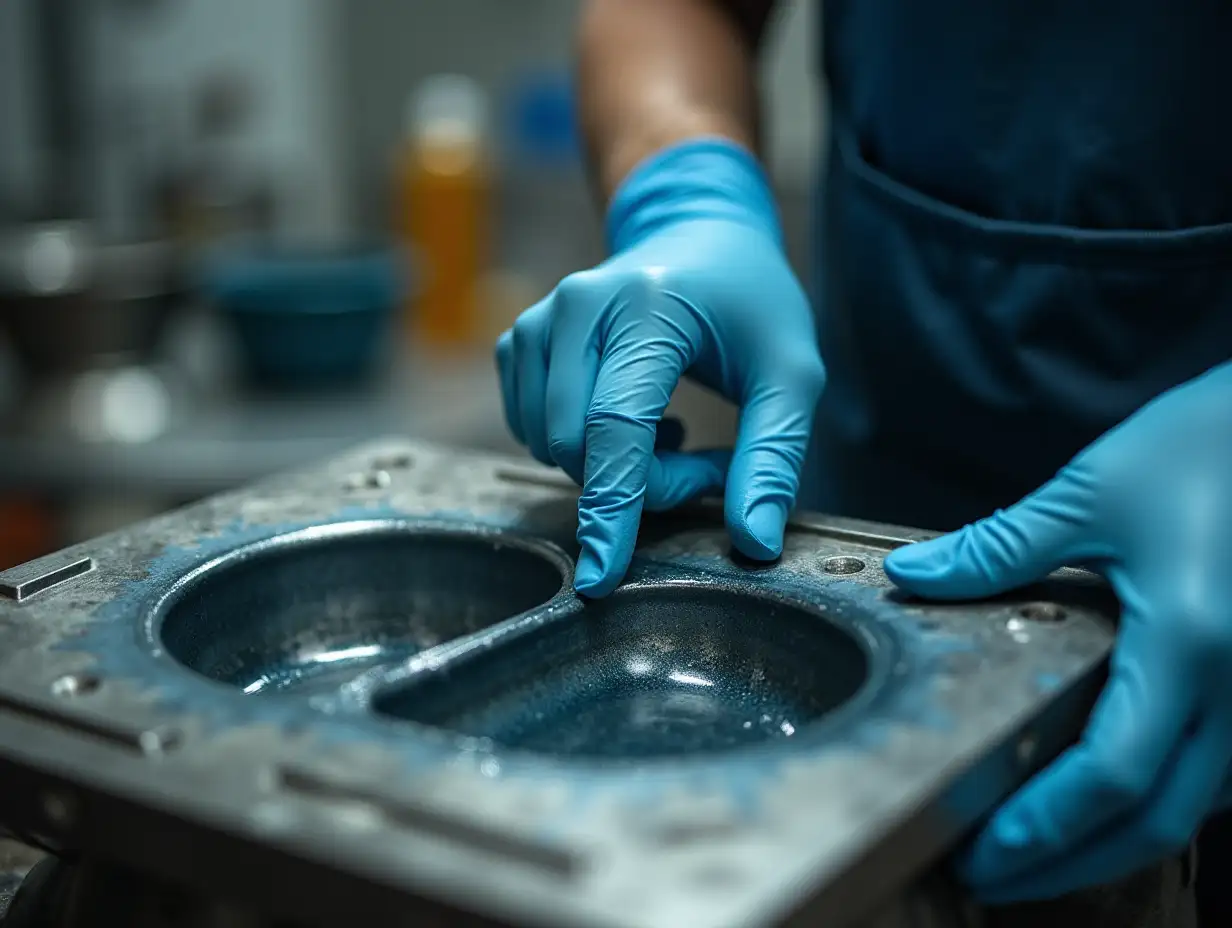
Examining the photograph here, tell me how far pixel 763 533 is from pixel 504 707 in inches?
8.1

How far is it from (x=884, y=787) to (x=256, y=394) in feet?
5.80

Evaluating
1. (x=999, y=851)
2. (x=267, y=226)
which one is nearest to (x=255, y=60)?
(x=267, y=226)

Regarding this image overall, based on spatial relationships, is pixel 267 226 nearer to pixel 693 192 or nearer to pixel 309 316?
pixel 309 316

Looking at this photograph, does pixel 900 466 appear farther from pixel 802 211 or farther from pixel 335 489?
pixel 802 211

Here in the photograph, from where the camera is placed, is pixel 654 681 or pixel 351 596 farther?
pixel 351 596

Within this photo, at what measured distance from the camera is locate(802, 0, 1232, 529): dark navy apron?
0.98m

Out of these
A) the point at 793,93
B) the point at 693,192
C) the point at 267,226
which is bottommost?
the point at 267,226

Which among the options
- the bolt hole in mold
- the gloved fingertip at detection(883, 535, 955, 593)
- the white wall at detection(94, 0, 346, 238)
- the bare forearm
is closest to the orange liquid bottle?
the white wall at detection(94, 0, 346, 238)

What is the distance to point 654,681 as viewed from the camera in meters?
0.87

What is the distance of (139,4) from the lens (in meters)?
2.61

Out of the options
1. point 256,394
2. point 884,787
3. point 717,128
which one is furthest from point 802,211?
point 884,787

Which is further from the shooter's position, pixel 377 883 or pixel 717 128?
pixel 717 128

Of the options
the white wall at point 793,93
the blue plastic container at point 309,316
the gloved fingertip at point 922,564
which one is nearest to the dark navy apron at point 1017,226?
the gloved fingertip at point 922,564

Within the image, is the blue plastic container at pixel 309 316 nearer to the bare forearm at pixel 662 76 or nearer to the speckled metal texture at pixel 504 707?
the bare forearm at pixel 662 76
